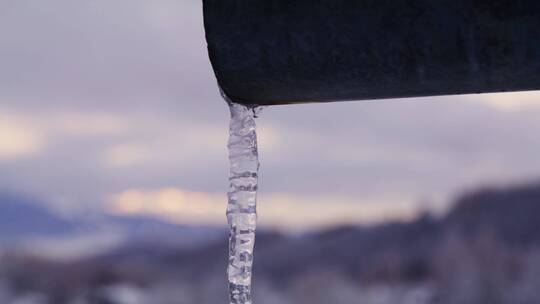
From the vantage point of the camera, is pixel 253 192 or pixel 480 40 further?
pixel 253 192

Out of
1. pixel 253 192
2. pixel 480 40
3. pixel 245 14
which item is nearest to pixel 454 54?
pixel 480 40

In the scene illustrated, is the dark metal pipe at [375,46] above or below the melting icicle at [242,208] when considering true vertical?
below

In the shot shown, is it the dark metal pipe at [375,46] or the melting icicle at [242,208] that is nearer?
the dark metal pipe at [375,46]

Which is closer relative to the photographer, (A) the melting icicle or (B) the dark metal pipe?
(B) the dark metal pipe

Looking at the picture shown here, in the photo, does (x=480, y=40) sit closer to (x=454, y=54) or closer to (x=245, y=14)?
(x=454, y=54)

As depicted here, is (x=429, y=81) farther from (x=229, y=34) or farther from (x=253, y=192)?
(x=253, y=192)
